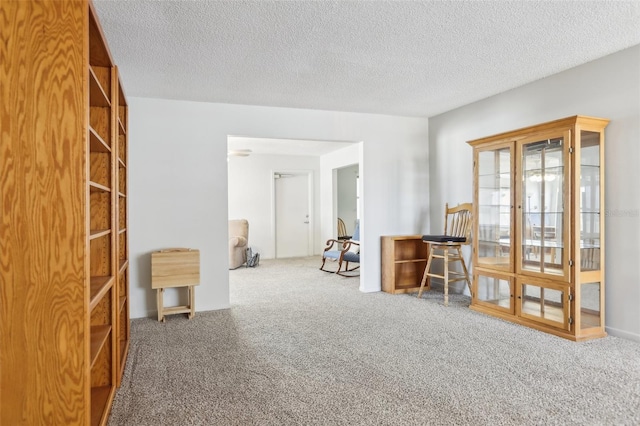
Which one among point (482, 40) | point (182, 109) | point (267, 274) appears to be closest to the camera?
point (482, 40)

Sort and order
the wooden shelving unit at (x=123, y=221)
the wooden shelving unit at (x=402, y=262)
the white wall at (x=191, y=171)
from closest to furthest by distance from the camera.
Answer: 1. the wooden shelving unit at (x=123, y=221)
2. the white wall at (x=191, y=171)
3. the wooden shelving unit at (x=402, y=262)

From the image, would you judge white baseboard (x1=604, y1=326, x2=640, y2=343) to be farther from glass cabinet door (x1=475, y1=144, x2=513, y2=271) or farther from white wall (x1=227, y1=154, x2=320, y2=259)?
white wall (x1=227, y1=154, x2=320, y2=259)

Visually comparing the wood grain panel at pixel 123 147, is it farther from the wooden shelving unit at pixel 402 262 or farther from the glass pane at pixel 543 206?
the glass pane at pixel 543 206

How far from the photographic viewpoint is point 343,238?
7363 mm

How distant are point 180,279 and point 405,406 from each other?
2.46m

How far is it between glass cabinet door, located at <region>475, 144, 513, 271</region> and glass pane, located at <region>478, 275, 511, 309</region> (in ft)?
0.46

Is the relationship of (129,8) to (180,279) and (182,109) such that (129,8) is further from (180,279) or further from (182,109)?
(180,279)

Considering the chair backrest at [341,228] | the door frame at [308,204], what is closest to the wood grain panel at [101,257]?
the chair backrest at [341,228]

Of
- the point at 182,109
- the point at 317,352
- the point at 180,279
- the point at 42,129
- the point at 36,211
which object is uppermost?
the point at 182,109

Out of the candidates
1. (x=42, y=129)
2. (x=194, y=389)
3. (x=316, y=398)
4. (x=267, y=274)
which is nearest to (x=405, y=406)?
(x=316, y=398)

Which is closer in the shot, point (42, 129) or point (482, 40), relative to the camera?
point (42, 129)

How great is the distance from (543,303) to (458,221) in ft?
4.72

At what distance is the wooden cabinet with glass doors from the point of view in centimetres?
316

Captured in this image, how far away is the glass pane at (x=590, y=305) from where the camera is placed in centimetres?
317
